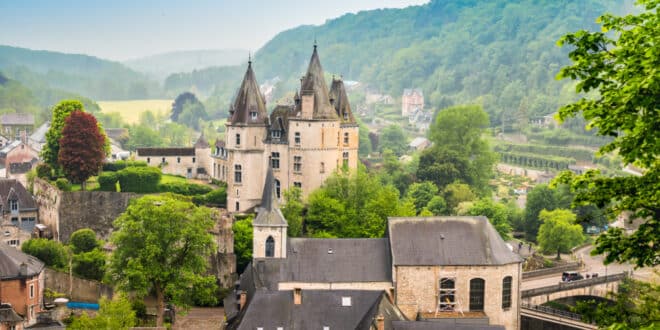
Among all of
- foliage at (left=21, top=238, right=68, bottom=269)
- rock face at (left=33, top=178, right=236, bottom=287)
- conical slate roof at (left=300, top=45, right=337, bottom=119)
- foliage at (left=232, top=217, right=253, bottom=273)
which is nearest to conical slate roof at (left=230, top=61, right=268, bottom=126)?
conical slate roof at (left=300, top=45, right=337, bottom=119)

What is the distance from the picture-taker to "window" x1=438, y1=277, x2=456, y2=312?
51.8m

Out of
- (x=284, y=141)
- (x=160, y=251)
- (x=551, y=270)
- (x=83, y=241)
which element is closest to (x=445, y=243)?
(x=160, y=251)

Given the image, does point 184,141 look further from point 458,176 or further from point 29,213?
point 29,213

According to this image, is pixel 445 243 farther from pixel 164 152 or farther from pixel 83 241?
pixel 164 152

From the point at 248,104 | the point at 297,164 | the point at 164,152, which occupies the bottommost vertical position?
the point at 297,164

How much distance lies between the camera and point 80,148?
72.2 metres

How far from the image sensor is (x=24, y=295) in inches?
2098

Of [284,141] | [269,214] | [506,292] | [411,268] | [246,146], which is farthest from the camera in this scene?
[284,141]

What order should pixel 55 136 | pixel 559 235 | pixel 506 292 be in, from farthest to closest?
pixel 559 235, pixel 55 136, pixel 506 292

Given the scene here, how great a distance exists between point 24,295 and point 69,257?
7.83 metres

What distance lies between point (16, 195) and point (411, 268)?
114ft

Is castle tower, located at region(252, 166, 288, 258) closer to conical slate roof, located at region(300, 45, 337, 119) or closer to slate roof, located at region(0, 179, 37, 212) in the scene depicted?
conical slate roof, located at region(300, 45, 337, 119)

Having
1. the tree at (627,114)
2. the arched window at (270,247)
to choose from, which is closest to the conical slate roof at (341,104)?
the arched window at (270,247)

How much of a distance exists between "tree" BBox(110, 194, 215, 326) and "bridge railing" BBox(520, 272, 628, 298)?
23.1 m
